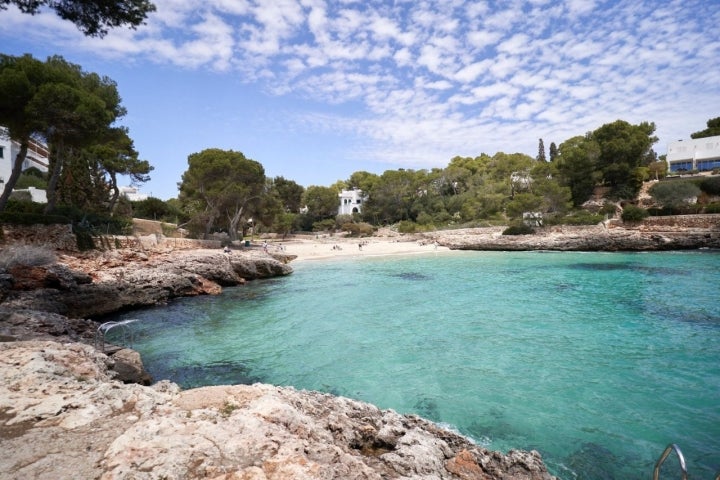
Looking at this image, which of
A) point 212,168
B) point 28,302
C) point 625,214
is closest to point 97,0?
point 28,302

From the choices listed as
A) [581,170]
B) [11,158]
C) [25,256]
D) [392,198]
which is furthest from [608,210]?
[11,158]

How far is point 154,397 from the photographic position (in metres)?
4.27

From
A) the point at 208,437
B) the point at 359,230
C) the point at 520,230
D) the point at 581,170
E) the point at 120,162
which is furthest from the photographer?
the point at 359,230

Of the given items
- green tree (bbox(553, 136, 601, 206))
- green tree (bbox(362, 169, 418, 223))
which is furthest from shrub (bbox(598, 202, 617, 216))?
green tree (bbox(362, 169, 418, 223))

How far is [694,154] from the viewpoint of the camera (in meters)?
57.5

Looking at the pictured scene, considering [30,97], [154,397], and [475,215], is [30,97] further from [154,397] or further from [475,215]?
[475,215]

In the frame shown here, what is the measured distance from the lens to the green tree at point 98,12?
9.75m

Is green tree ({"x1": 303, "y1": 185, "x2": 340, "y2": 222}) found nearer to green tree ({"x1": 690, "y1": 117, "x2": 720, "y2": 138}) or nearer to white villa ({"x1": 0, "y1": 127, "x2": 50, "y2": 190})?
white villa ({"x1": 0, "y1": 127, "x2": 50, "y2": 190})

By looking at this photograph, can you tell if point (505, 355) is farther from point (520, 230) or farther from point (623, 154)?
point (623, 154)

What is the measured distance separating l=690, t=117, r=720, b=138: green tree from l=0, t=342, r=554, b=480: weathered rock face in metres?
82.3

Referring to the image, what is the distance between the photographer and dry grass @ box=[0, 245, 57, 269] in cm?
1324

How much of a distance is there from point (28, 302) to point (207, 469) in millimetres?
13010

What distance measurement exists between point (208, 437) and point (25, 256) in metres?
15.4

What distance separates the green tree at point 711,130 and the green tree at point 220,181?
2890 inches
